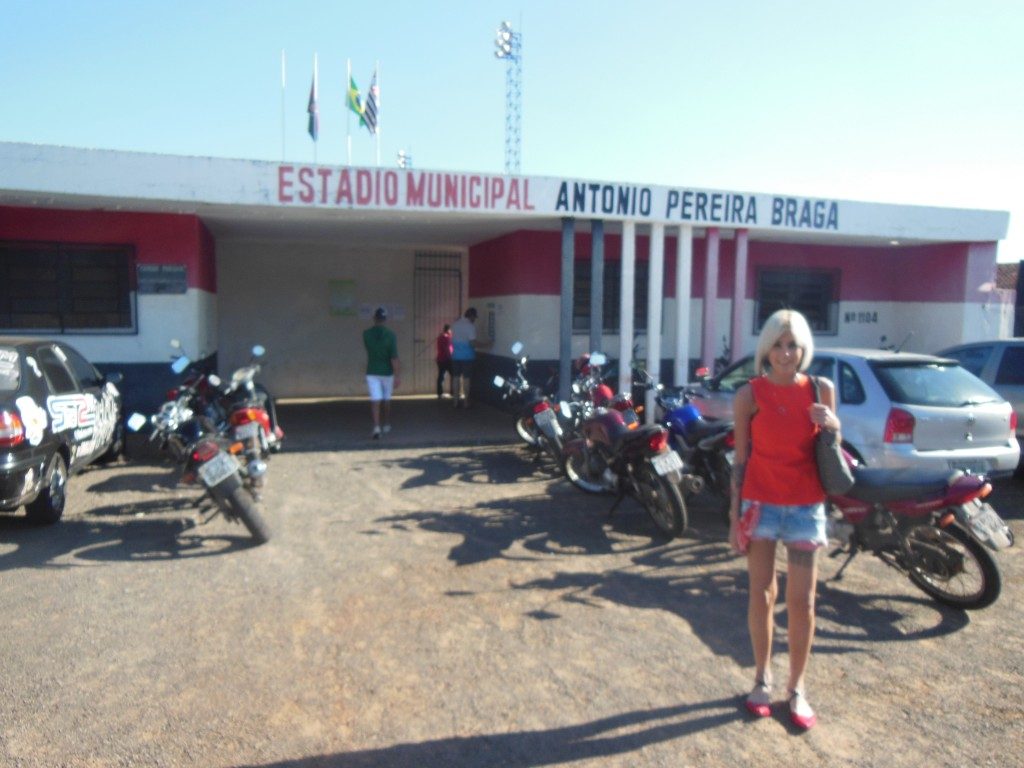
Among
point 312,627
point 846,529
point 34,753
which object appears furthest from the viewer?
point 846,529

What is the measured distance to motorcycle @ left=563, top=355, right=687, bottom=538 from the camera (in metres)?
6.38

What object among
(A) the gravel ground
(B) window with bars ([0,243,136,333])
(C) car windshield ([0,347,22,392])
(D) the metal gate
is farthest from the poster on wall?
(C) car windshield ([0,347,22,392])

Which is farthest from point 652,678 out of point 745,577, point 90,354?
point 90,354

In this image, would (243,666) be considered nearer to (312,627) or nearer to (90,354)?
(312,627)

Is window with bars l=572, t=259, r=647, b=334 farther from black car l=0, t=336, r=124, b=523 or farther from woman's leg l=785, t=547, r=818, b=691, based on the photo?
woman's leg l=785, t=547, r=818, b=691

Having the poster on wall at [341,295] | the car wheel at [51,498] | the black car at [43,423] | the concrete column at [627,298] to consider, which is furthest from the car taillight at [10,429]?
the poster on wall at [341,295]

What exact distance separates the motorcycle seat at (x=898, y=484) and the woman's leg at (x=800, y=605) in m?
1.50

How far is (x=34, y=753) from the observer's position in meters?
3.46

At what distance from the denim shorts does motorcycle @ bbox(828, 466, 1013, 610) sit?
1524 mm

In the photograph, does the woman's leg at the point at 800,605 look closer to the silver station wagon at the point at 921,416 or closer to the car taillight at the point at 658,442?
the car taillight at the point at 658,442

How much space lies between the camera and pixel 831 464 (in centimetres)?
365

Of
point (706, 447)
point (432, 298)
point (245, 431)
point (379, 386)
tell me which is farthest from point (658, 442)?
point (432, 298)

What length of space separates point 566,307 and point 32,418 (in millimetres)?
6578

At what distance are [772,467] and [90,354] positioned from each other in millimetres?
9365
